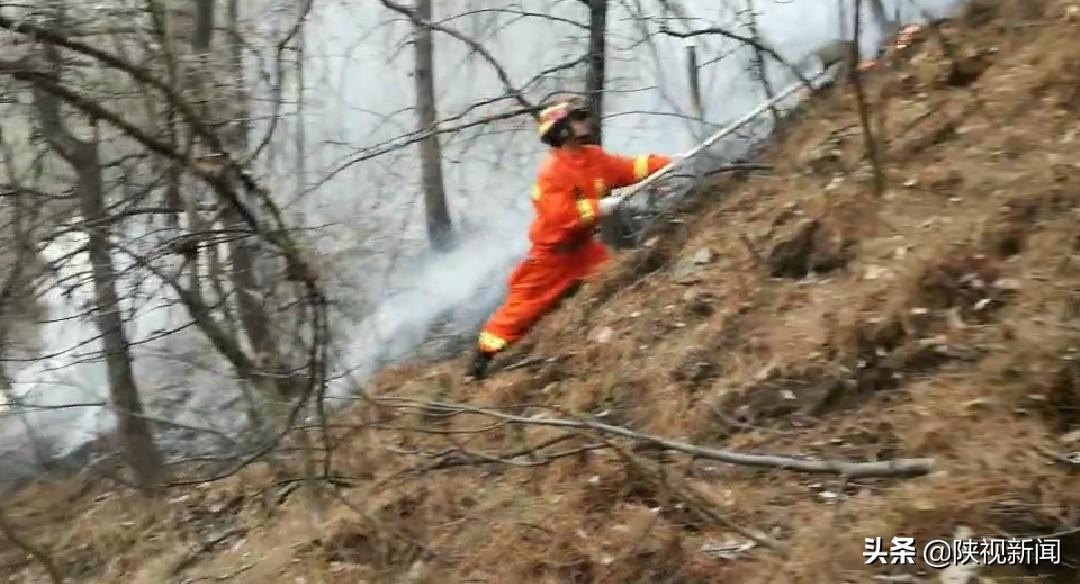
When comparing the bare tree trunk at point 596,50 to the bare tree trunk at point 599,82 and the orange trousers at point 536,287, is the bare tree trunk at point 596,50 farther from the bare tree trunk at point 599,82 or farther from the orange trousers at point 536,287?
the orange trousers at point 536,287

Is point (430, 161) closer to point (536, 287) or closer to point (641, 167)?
point (536, 287)

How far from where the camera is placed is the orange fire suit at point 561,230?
6.06 m

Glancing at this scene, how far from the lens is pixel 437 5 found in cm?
1209

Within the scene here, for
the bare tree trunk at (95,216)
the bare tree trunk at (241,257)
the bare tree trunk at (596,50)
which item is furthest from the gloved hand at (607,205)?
the bare tree trunk at (95,216)

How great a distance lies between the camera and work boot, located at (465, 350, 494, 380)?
6.56 m

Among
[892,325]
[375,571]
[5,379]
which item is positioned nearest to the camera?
[892,325]

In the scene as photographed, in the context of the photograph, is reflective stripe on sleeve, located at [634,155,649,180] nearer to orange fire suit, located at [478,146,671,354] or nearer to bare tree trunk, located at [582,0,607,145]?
orange fire suit, located at [478,146,671,354]

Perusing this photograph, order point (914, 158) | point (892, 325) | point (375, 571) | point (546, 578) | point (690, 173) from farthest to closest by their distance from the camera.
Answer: point (690, 173) → point (914, 158) → point (375, 571) → point (892, 325) → point (546, 578)

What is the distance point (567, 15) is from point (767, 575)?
1004 centimetres

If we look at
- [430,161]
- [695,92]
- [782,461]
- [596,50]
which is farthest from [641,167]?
[430,161]

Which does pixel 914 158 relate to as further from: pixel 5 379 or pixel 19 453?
pixel 19 453

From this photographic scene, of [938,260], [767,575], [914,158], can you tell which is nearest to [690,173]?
[914,158]

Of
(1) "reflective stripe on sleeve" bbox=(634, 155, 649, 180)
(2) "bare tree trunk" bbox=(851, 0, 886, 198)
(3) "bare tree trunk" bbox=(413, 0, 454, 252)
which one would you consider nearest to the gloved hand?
(1) "reflective stripe on sleeve" bbox=(634, 155, 649, 180)

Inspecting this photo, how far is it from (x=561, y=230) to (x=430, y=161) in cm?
512
